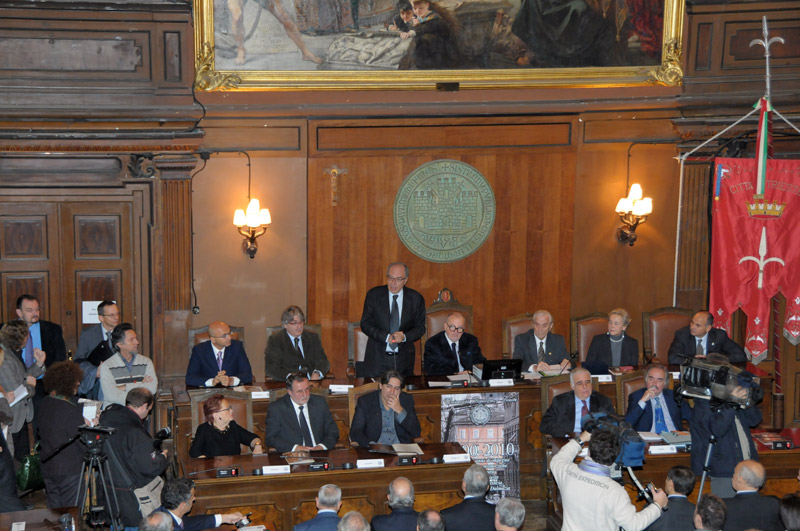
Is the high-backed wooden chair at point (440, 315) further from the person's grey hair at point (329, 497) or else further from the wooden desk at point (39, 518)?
the wooden desk at point (39, 518)

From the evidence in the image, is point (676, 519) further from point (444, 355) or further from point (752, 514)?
point (444, 355)

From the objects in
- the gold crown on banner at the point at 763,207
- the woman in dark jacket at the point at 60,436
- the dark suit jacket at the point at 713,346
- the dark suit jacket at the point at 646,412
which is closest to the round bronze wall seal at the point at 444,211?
the dark suit jacket at the point at 713,346

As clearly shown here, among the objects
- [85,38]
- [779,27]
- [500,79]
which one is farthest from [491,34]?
[85,38]

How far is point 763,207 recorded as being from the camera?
30.6ft

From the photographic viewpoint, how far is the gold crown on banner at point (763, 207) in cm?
933

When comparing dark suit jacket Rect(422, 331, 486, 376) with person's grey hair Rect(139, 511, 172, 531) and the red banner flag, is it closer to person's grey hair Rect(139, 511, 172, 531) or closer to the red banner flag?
the red banner flag

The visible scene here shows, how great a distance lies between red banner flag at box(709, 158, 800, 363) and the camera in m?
9.31

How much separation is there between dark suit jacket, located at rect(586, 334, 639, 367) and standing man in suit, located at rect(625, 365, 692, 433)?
1238 mm

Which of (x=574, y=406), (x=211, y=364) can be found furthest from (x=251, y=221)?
(x=574, y=406)

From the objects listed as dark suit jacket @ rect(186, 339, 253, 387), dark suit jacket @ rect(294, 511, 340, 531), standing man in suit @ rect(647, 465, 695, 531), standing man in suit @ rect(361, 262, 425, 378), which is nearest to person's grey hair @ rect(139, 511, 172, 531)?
dark suit jacket @ rect(294, 511, 340, 531)

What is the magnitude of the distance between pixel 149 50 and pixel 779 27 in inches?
246

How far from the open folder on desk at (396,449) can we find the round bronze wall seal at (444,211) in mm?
3325

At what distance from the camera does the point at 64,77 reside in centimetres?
911

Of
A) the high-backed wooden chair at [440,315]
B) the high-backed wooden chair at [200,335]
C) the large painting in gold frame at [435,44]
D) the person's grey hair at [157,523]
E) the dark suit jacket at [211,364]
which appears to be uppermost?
the large painting in gold frame at [435,44]
